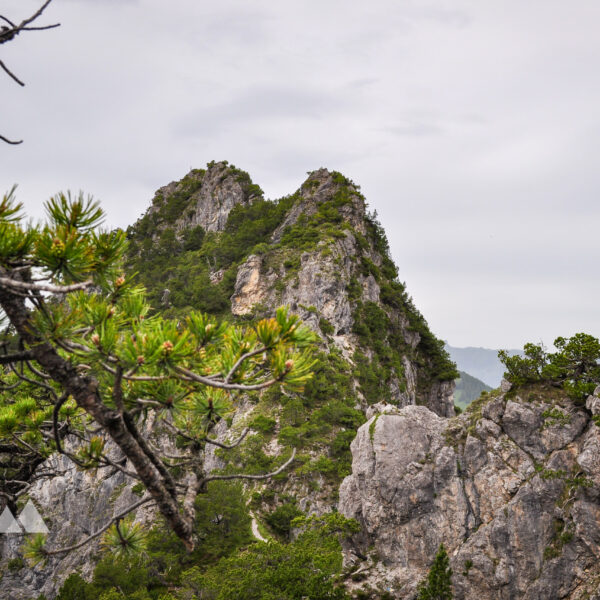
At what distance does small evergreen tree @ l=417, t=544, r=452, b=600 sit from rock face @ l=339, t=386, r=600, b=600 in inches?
42.1

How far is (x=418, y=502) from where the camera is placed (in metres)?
21.4

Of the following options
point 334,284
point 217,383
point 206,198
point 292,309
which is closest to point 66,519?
point 292,309

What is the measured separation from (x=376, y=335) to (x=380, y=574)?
2927cm

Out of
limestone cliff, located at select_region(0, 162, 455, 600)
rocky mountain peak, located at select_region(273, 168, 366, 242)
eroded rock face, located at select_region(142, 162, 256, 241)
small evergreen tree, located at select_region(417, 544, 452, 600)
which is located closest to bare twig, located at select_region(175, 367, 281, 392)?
small evergreen tree, located at select_region(417, 544, 452, 600)

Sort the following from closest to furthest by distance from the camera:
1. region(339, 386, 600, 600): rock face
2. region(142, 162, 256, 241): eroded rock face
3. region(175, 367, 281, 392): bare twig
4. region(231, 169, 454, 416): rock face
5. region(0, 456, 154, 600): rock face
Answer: region(175, 367, 281, 392): bare twig, region(339, 386, 600, 600): rock face, region(0, 456, 154, 600): rock face, region(231, 169, 454, 416): rock face, region(142, 162, 256, 241): eroded rock face

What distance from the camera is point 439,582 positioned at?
17.4m

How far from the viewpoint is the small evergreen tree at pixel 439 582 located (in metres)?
17.3

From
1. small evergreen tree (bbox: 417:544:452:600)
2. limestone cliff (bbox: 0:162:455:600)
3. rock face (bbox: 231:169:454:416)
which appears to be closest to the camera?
small evergreen tree (bbox: 417:544:452:600)

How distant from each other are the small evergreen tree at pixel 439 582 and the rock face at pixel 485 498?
1.07 m

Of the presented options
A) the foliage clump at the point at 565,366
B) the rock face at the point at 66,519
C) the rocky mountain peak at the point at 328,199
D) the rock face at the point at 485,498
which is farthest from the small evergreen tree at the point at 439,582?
the rocky mountain peak at the point at 328,199

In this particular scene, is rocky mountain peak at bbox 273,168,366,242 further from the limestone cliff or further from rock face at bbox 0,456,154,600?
rock face at bbox 0,456,154,600

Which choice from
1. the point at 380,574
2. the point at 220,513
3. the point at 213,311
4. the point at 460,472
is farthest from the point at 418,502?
the point at 213,311

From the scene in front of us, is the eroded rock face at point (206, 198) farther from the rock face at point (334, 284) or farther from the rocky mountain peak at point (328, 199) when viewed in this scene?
the rock face at point (334, 284)

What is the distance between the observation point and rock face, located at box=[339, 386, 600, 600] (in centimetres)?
1677
